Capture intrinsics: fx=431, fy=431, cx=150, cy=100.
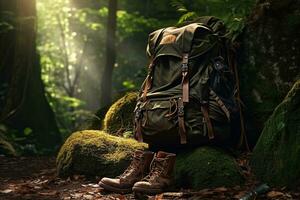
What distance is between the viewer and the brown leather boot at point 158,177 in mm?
4324

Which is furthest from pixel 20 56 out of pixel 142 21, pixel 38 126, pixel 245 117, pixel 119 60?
pixel 119 60

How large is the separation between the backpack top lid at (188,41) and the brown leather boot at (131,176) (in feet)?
4.29

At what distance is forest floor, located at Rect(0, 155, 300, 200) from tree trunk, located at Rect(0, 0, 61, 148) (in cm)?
268

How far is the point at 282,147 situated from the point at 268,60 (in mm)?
1698

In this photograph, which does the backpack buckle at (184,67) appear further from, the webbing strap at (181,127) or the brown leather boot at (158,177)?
the brown leather boot at (158,177)

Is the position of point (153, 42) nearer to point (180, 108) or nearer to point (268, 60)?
point (180, 108)

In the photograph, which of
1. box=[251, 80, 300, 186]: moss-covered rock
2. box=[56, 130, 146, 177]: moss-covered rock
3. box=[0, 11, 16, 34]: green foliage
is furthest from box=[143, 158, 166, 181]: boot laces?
box=[0, 11, 16, 34]: green foliage

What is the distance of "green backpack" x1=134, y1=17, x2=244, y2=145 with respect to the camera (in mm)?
4793

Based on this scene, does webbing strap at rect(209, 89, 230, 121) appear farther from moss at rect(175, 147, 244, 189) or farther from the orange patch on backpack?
the orange patch on backpack

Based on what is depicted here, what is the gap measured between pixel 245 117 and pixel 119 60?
70.6 ft

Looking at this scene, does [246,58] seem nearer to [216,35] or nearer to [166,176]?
[216,35]

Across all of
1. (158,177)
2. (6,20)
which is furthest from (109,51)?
(158,177)

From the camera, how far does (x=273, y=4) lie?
17.9ft

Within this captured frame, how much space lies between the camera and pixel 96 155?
5523 millimetres
